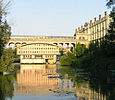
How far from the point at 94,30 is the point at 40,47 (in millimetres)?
43431

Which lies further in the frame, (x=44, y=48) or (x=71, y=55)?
(x=44, y=48)

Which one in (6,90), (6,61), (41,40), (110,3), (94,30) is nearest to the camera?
(6,90)

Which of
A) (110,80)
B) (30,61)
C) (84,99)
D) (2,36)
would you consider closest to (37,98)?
(84,99)

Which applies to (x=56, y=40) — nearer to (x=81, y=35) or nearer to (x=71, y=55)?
(x=81, y=35)

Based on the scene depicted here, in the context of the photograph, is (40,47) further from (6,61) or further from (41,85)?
(41,85)

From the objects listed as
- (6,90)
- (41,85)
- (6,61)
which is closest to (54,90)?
(41,85)

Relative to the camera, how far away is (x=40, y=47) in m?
126

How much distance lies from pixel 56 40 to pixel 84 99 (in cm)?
8586

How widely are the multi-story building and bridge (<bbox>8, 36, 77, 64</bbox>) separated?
5.04 m

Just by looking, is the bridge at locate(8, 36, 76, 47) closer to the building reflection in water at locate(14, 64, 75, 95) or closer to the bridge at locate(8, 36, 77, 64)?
the bridge at locate(8, 36, 77, 64)

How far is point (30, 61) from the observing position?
391ft

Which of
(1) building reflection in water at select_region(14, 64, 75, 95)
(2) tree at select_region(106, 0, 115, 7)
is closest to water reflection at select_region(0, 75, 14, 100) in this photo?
(1) building reflection in water at select_region(14, 64, 75, 95)

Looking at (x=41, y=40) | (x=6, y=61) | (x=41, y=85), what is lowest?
(x=41, y=85)

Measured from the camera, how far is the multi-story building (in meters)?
77.7
